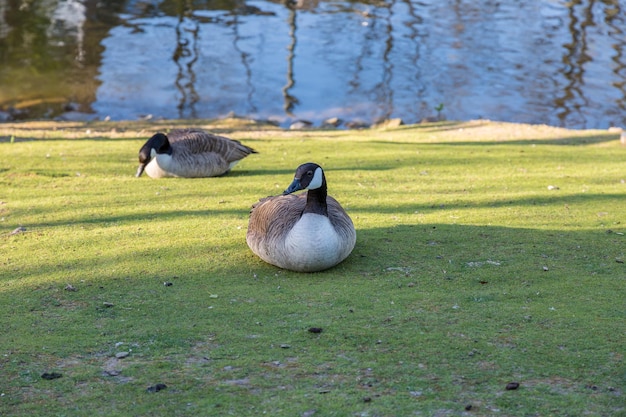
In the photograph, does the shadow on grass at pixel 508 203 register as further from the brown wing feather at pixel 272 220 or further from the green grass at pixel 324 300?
the brown wing feather at pixel 272 220

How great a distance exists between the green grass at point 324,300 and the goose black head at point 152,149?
389 mm


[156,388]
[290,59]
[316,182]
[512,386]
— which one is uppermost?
[316,182]

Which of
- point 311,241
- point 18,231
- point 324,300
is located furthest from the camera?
point 18,231

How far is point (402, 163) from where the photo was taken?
38.5ft

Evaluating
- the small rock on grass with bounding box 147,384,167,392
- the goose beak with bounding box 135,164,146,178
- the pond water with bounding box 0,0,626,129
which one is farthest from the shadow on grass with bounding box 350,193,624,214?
the pond water with bounding box 0,0,626,129

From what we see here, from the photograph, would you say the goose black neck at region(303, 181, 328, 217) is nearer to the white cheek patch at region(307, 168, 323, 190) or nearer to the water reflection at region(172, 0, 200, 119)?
the white cheek patch at region(307, 168, 323, 190)

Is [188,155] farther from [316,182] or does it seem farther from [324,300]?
[324,300]

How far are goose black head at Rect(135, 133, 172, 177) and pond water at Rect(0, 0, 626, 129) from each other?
39.4ft

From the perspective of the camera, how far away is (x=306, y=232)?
6.32 metres

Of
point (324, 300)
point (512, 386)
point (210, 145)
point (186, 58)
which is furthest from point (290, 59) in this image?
point (512, 386)

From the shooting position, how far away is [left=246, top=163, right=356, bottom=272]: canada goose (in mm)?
6328

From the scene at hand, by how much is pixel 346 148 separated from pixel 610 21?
24.7 metres

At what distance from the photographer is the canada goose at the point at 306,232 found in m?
6.33

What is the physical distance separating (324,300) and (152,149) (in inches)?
219
